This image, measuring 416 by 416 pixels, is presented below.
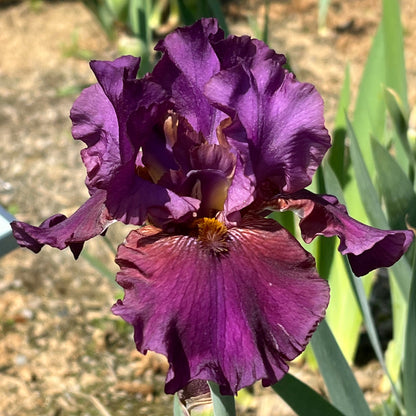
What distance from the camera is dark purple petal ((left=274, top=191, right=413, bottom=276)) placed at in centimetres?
69

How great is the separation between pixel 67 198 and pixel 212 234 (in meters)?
1.67

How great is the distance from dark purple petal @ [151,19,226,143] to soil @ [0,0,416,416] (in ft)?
2.16

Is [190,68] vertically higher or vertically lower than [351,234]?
higher

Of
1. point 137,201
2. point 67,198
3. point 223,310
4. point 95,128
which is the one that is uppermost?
point 67,198

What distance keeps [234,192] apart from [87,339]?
113 cm

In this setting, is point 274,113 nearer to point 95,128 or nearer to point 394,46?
point 95,128

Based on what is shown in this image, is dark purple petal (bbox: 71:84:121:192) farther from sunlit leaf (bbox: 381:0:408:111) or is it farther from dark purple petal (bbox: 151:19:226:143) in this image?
sunlit leaf (bbox: 381:0:408:111)

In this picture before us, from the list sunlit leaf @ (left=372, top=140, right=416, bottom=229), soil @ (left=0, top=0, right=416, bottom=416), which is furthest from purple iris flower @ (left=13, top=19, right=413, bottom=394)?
soil @ (left=0, top=0, right=416, bottom=416)

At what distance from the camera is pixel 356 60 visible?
298 cm

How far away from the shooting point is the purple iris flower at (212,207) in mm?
631

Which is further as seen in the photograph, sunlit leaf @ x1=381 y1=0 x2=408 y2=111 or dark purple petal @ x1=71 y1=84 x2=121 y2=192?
sunlit leaf @ x1=381 y1=0 x2=408 y2=111

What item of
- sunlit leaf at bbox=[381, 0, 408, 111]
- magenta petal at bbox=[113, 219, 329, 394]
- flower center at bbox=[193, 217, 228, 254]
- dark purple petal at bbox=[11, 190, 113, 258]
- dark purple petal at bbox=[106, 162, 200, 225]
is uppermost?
sunlit leaf at bbox=[381, 0, 408, 111]

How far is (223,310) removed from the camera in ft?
2.09

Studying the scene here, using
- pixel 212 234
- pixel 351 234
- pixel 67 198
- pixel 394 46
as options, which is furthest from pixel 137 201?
pixel 67 198
